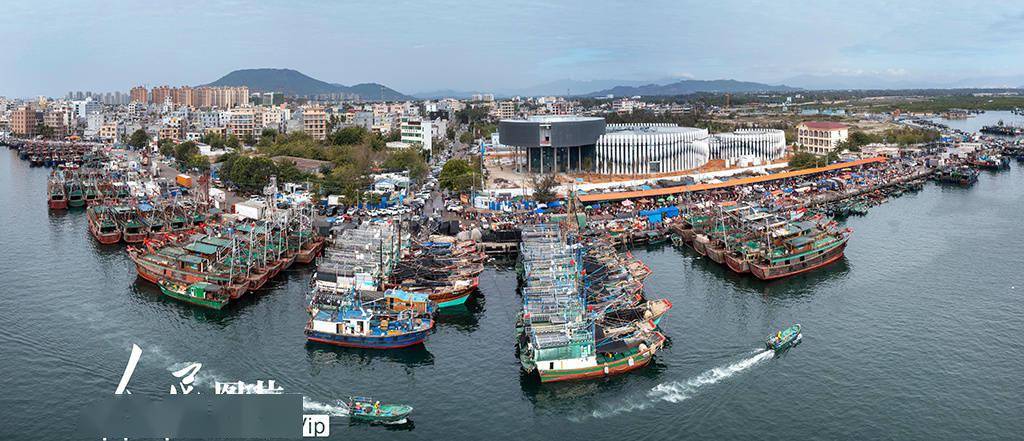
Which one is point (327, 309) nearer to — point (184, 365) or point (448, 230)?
point (184, 365)

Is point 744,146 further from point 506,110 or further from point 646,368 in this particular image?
point 506,110

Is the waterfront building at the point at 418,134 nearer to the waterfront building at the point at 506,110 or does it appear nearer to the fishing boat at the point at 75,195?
the fishing boat at the point at 75,195

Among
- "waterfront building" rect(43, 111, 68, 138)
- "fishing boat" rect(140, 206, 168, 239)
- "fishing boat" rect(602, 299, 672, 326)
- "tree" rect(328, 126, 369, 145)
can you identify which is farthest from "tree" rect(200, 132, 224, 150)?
"fishing boat" rect(602, 299, 672, 326)

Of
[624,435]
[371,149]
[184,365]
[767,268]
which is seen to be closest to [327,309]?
[184,365]

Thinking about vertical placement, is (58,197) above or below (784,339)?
above

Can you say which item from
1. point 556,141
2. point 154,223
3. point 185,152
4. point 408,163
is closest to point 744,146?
point 556,141

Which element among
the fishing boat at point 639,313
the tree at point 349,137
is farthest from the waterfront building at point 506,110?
the fishing boat at point 639,313
